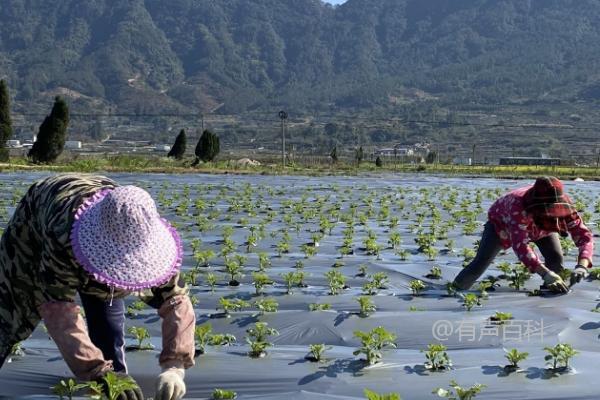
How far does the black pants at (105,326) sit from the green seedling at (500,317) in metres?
2.24

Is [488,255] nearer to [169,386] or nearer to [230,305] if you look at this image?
[230,305]

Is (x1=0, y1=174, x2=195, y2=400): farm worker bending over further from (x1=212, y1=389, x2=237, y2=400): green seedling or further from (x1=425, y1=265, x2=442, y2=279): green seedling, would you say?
(x1=425, y1=265, x2=442, y2=279): green seedling

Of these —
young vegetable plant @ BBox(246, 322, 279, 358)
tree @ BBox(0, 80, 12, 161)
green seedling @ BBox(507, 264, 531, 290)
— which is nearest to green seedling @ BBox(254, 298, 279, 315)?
young vegetable plant @ BBox(246, 322, 279, 358)

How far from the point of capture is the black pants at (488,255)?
572 centimetres

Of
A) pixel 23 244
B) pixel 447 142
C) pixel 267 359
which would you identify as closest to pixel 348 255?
pixel 267 359

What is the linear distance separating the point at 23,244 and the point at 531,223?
12.1 ft

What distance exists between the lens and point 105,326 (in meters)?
3.22

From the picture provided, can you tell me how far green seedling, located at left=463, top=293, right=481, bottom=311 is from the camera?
16.1 ft

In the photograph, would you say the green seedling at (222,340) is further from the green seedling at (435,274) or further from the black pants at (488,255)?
the green seedling at (435,274)

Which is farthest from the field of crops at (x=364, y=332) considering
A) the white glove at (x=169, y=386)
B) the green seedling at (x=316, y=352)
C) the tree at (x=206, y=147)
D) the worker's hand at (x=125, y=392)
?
the tree at (x=206, y=147)

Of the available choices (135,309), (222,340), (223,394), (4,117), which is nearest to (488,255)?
(222,340)

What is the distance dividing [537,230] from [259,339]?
2.49 metres

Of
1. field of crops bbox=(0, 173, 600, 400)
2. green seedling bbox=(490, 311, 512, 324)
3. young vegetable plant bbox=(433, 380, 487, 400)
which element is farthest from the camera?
green seedling bbox=(490, 311, 512, 324)

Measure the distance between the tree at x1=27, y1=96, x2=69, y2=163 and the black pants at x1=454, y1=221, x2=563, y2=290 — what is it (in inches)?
991
